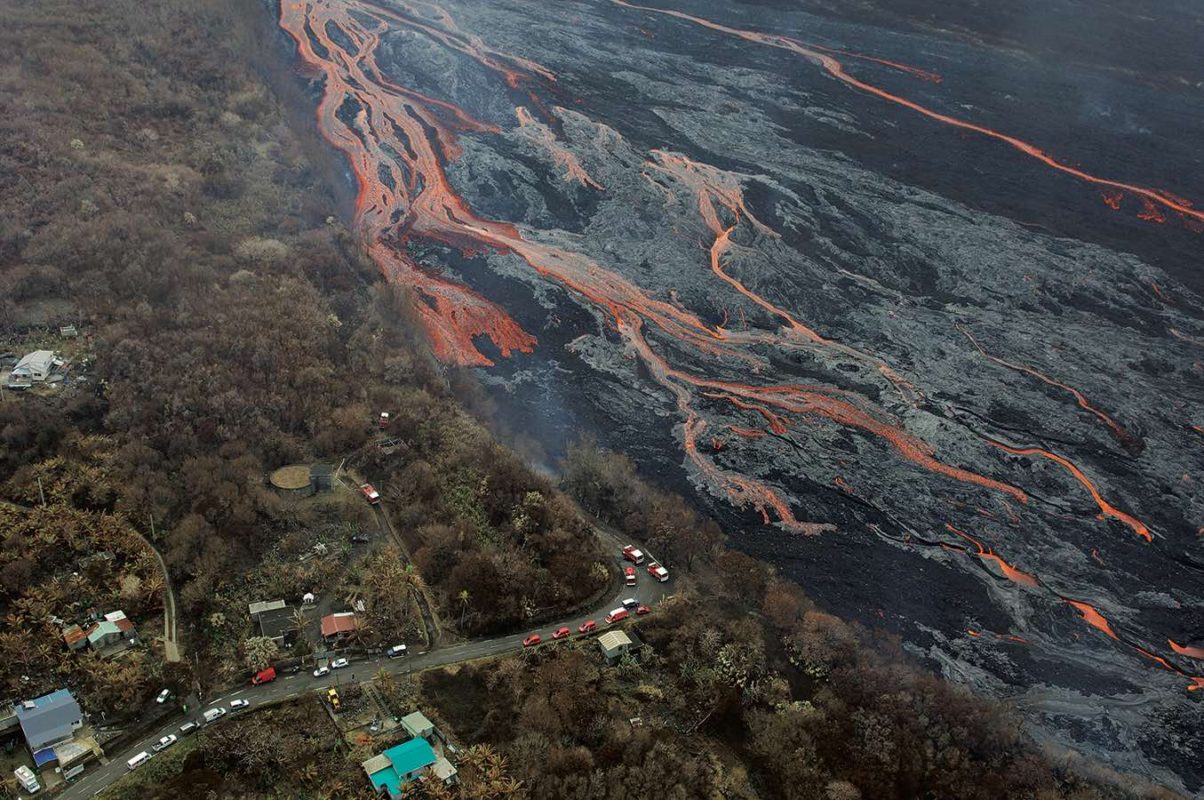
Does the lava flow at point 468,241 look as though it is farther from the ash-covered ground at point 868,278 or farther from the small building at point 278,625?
the small building at point 278,625

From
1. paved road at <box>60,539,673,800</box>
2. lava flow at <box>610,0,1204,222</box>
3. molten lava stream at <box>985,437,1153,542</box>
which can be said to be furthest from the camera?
lava flow at <box>610,0,1204,222</box>

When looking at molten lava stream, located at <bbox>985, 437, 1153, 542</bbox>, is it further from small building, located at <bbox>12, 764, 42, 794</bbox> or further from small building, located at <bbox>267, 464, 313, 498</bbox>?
small building, located at <bbox>12, 764, 42, 794</bbox>

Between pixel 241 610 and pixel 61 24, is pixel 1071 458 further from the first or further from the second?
pixel 61 24

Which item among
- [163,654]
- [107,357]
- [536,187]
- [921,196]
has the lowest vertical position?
[163,654]

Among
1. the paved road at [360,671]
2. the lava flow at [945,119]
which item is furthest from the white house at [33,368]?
the lava flow at [945,119]

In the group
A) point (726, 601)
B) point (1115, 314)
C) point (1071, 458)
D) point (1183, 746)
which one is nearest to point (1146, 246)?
point (1115, 314)

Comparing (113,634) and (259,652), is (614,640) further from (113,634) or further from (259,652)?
(113,634)

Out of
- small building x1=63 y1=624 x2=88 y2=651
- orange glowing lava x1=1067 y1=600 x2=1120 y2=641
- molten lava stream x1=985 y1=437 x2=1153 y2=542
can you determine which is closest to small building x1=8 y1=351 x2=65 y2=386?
small building x1=63 y1=624 x2=88 y2=651
